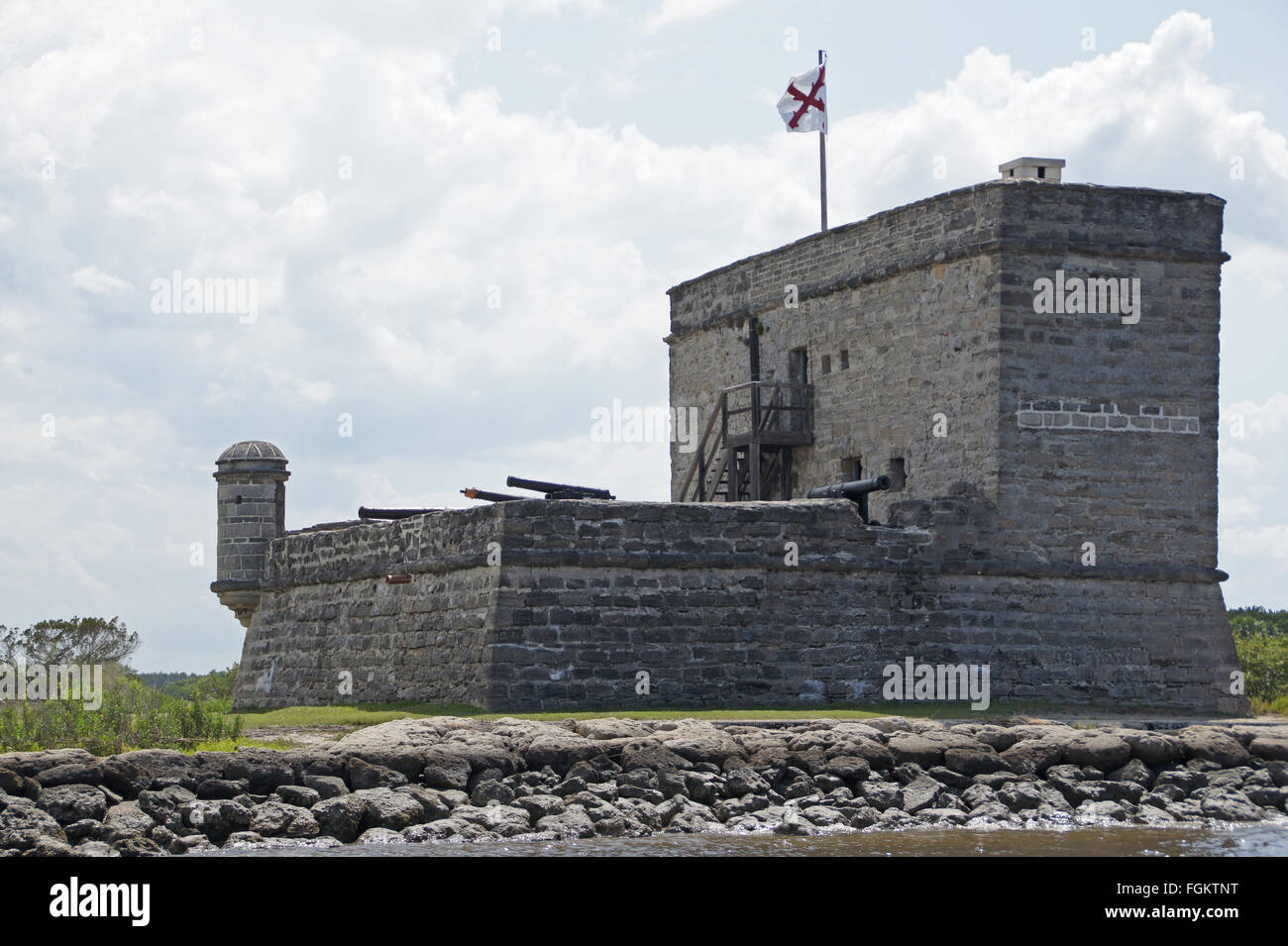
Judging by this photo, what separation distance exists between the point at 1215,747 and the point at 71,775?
11.5 metres

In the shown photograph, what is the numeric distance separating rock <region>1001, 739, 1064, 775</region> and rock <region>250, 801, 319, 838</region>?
6998 millimetres

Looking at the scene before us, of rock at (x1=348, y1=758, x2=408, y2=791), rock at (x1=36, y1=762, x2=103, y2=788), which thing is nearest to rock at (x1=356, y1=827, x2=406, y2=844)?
rock at (x1=348, y1=758, x2=408, y2=791)

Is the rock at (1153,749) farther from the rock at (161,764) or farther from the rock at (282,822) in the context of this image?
the rock at (161,764)

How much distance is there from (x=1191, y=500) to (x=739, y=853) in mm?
11824

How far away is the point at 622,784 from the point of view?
1602cm

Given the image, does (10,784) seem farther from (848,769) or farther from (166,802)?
(848,769)

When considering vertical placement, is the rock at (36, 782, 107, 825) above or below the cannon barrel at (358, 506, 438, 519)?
below

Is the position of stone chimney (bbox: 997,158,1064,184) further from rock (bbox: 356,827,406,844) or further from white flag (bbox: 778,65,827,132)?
rock (bbox: 356,827,406,844)

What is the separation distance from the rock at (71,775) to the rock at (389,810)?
1.93m

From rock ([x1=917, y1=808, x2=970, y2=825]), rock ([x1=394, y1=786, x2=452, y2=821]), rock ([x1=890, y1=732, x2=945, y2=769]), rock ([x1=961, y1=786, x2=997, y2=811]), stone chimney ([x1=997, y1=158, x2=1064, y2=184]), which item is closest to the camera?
rock ([x1=394, y1=786, x2=452, y2=821])

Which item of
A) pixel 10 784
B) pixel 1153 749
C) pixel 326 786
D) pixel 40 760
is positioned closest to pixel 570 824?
pixel 326 786

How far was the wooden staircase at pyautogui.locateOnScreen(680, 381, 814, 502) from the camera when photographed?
88.4 ft

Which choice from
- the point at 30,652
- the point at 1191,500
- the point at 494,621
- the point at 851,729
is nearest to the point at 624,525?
the point at 494,621

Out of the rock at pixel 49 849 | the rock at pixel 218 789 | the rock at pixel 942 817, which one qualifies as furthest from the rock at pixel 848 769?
the rock at pixel 49 849
